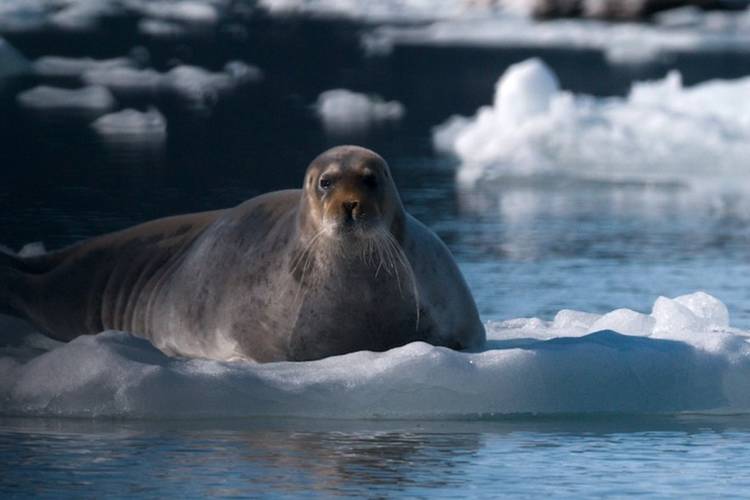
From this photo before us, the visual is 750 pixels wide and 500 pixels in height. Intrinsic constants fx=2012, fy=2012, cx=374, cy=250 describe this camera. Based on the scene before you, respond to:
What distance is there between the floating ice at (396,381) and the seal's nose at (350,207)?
431mm

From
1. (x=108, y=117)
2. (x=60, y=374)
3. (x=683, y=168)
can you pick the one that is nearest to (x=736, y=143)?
(x=683, y=168)

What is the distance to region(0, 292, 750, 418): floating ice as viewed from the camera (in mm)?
5602

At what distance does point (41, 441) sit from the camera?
17.1 ft

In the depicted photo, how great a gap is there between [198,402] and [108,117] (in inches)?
491

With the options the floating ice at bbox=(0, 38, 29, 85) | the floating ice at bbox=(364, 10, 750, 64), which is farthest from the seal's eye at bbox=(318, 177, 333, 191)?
the floating ice at bbox=(364, 10, 750, 64)

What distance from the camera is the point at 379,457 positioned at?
5.08 m

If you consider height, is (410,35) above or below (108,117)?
above

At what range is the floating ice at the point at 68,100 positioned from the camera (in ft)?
64.1

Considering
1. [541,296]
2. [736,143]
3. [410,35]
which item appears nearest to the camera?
[541,296]

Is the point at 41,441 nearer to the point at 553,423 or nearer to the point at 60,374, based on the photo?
the point at 60,374

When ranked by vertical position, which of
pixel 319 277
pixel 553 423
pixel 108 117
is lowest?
pixel 553 423

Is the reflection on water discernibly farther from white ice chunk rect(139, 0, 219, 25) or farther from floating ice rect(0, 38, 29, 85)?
white ice chunk rect(139, 0, 219, 25)

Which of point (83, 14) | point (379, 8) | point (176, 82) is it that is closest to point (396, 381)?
point (176, 82)

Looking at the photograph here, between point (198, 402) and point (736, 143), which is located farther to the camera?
point (736, 143)
